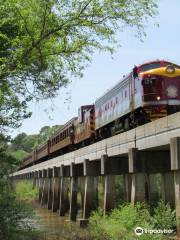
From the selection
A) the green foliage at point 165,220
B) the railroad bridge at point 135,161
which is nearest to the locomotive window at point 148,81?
the railroad bridge at point 135,161

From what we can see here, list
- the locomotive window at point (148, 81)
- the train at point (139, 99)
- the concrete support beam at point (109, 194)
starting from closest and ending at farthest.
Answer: the train at point (139, 99)
the locomotive window at point (148, 81)
the concrete support beam at point (109, 194)

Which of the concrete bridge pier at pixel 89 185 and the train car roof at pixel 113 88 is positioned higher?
the train car roof at pixel 113 88

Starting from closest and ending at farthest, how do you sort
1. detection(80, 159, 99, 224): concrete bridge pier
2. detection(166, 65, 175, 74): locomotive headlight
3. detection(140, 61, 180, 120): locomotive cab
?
detection(140, 61, 180, 120): locomotive cab → detection(166, 65, 175, 74): locomotive headlight → detection(80, 159, 99, 224): concrete bridge pier

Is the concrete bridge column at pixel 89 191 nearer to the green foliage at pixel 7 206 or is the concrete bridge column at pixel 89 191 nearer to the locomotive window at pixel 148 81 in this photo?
the locomotive window at pixel 148 81

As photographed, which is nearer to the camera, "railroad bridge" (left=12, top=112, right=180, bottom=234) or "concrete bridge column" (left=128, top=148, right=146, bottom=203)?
"railroad bridge" (left=12, top=112, right=180, bottom=234)

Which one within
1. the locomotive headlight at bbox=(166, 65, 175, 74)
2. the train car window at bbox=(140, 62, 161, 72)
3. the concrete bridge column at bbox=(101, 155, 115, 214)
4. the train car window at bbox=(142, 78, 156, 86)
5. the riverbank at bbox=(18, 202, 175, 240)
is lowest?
the riverbank at bbox=(18, 202, 175, 240)

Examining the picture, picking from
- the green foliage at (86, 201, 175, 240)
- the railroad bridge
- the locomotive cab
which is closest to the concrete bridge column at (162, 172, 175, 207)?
the railroad bridge

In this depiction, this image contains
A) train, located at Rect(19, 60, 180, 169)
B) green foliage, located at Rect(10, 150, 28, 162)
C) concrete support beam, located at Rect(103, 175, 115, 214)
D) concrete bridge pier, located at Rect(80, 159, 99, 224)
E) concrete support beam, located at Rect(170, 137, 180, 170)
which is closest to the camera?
concrete support beam, located at Rect(170, 137, 180, 170)

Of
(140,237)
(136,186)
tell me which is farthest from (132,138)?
(140,237)

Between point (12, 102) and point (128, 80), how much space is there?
23.5ft

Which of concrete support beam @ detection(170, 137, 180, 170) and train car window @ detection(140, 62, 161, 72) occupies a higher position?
train car window @ detection(140, 62, 161, 72)

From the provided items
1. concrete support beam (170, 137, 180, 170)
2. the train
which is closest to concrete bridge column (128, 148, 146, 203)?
the train

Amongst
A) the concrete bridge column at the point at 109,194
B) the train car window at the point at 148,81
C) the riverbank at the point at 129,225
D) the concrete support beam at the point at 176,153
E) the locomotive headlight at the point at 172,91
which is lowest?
the riverbank at the point at 129,225

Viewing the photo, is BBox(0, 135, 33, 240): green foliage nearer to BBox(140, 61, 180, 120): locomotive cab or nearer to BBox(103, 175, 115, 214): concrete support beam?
BBox(103, 175, 115, 214): concrete support beam
